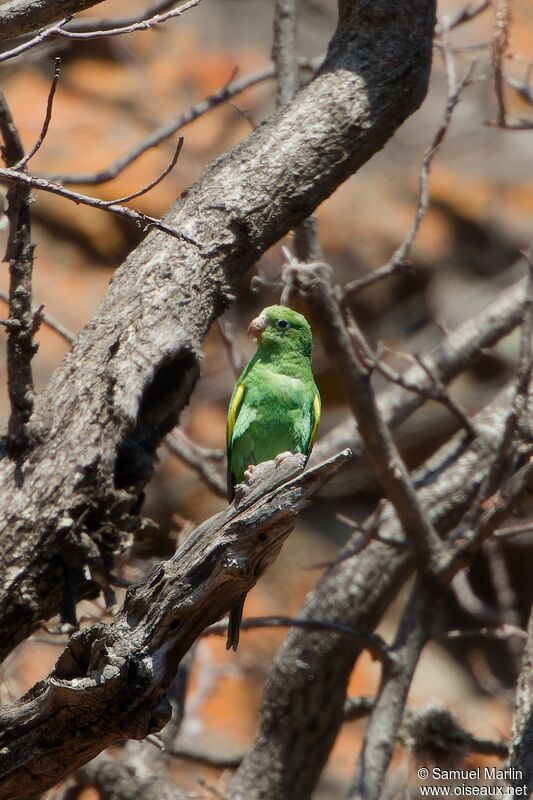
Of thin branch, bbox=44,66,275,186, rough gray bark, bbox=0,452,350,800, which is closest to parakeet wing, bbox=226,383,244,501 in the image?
thin branch, bbox=44,66,275,186

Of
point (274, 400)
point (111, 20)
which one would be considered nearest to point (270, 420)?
point (274, 400)

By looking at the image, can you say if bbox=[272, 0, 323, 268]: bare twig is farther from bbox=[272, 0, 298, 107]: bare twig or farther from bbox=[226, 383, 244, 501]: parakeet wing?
bbox=[226, 383, 244, 501]: parakeet wing

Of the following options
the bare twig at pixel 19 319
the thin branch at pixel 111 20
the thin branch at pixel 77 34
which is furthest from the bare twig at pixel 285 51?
the thin branch at pixel 77 34

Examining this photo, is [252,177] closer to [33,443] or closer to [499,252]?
[33,443]

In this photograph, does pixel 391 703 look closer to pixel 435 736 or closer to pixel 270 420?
pixel 435 736

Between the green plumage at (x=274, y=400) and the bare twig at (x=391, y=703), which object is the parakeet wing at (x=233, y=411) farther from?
the bare twig at (x=391, y=703)
